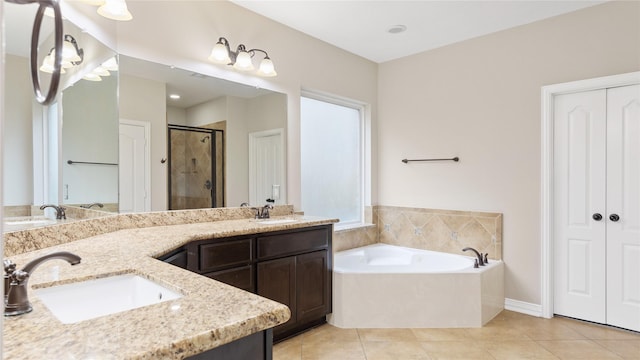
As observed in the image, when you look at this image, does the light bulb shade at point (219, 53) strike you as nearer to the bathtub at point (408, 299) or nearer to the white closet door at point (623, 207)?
the bathtub at point (408, 299)

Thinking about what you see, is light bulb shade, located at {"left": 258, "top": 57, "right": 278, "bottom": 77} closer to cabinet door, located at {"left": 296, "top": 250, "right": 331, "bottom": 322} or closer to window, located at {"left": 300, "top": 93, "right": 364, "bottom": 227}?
window, located at {"left": 300, "top": 93, "right": 364, "bottom": 227}

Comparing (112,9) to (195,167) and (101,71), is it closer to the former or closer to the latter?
(101,71)

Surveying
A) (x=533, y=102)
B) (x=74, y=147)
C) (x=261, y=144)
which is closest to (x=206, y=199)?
(x=261, y=144)

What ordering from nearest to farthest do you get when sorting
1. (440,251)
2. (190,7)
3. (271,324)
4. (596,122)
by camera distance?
(271,324) < (190,7) < (596,122) < (440,251)

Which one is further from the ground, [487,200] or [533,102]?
[533,102]

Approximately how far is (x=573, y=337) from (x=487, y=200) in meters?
1.30

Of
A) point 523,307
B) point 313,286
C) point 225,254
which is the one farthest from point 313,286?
point 523,307

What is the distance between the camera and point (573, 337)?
2.81 metres

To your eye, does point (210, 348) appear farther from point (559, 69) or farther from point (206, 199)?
point (559, 69)

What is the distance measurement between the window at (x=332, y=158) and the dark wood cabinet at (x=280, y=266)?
2.97 ft

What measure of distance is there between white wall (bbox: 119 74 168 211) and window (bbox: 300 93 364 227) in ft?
4.60

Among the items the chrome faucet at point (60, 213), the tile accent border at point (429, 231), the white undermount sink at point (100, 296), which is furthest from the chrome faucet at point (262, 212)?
the white undermount sink at point (100, 296)

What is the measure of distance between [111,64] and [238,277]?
5.14ft

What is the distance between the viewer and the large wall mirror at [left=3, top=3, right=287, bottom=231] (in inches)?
57.5
